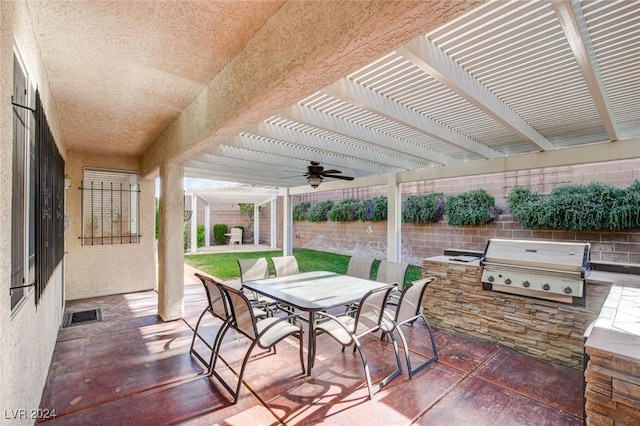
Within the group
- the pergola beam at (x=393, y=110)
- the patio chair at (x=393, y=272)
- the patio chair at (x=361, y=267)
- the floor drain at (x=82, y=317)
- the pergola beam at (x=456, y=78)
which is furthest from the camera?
the patio chair at (x=361, y=267)

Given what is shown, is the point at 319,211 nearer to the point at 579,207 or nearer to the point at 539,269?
the point at 579,207

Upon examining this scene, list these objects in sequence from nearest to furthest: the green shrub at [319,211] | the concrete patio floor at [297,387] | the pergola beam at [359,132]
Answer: the concrete patio floor at [297,387], the pergola beam at [359,132], the green shrub at [319,211]

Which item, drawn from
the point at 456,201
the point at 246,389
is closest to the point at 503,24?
the point at 246,389

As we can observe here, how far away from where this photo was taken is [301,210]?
14.3 metres

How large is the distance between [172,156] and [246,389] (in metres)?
3.14

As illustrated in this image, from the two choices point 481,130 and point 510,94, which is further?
point 481,130

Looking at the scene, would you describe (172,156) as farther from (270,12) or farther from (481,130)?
(481,130)

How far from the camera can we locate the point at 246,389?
120 inches

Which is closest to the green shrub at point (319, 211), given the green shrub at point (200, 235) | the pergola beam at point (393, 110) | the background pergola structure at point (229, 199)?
the background pergola structure at point (229, 199)

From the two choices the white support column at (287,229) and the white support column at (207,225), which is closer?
the white support column at (287,229)

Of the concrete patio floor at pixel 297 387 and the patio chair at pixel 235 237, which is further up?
the patio chair at pixel 235 237

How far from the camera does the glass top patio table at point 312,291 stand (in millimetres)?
3357

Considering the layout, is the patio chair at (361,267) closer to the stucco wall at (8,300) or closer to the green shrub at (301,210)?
the stucco wall at (8,300)

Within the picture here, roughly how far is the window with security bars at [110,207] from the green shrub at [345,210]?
6886mm
